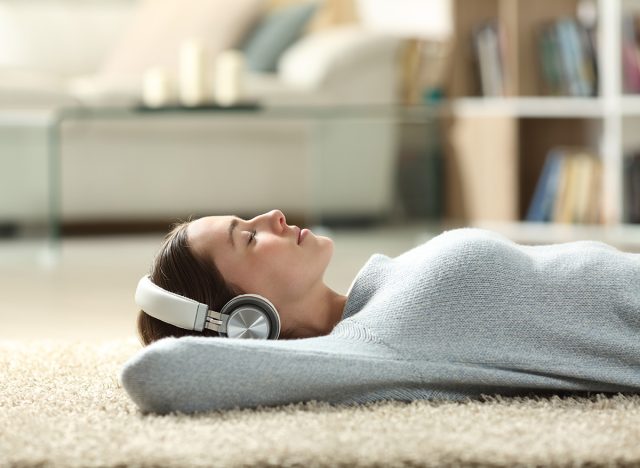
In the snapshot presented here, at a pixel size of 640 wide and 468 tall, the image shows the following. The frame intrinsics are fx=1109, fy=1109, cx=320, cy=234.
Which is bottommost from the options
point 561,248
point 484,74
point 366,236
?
point 366,236

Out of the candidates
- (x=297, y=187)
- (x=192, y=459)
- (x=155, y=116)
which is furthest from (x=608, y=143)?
(x=192, y=459)

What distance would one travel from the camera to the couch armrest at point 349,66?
4.01 meters

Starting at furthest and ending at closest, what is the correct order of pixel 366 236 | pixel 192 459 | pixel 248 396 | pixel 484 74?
pixel 484 74 → pixel 366 236 → pixel 248 396 → pixel 192 459

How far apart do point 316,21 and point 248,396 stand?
13.0 feet

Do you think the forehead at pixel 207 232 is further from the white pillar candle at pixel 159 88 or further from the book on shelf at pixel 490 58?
the book on shelf at pixel 490 58

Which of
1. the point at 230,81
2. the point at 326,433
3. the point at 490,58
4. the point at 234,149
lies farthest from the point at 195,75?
the point at 326,433

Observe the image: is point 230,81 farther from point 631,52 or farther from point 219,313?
point 219,313

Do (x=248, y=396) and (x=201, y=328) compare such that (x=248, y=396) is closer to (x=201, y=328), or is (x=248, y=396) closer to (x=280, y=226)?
(x=201, y=328)

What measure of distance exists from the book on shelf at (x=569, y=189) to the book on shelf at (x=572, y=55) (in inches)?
9.0

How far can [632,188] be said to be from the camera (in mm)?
3582

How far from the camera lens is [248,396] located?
120 cm

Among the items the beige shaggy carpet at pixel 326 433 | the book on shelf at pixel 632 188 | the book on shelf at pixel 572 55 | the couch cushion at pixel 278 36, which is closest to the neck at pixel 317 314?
the beige shaggy carpet at pixel 326 433

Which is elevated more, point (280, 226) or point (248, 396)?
point (280, 226)

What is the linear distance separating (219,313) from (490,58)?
282 centimetres
